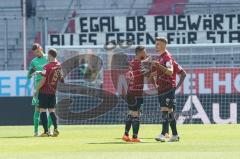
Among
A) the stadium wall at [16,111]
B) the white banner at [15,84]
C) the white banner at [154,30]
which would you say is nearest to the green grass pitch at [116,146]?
the stadium wall at [16,111]

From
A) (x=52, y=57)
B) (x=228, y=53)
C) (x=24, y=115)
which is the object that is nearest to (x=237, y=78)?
(x=228, y=53)

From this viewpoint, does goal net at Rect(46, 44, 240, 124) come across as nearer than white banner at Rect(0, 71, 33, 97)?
Yes

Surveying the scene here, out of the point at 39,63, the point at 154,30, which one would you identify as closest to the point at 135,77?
the point at 39,63

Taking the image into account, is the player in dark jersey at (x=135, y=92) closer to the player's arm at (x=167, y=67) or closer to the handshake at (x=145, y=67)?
the handshake at (x=145, y=67)

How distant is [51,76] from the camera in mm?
17203

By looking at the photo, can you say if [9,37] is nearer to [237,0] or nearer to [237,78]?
[237,0]

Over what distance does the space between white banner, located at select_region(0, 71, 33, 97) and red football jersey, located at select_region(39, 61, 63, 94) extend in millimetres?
7487

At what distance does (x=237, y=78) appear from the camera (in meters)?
24.5

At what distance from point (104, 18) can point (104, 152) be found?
18.2m

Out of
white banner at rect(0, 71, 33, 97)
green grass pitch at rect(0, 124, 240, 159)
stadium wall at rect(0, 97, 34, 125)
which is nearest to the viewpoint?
green grass pitch at rect(0, 124, 240, 159)

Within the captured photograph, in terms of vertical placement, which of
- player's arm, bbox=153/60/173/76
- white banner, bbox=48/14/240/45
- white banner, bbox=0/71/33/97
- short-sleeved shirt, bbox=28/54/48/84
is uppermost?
white banner, bbox=48/14/240/45

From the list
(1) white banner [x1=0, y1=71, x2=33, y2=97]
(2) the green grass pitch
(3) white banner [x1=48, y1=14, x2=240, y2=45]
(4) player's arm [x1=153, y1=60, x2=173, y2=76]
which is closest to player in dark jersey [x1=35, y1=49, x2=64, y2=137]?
(2) the green grass pitch

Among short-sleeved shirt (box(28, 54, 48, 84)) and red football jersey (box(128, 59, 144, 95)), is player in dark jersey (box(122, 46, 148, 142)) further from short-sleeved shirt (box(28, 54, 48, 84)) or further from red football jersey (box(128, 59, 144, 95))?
short-sleeved shirt (box(28, 54, 48, 84))

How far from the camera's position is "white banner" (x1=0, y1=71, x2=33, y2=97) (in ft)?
81.4
